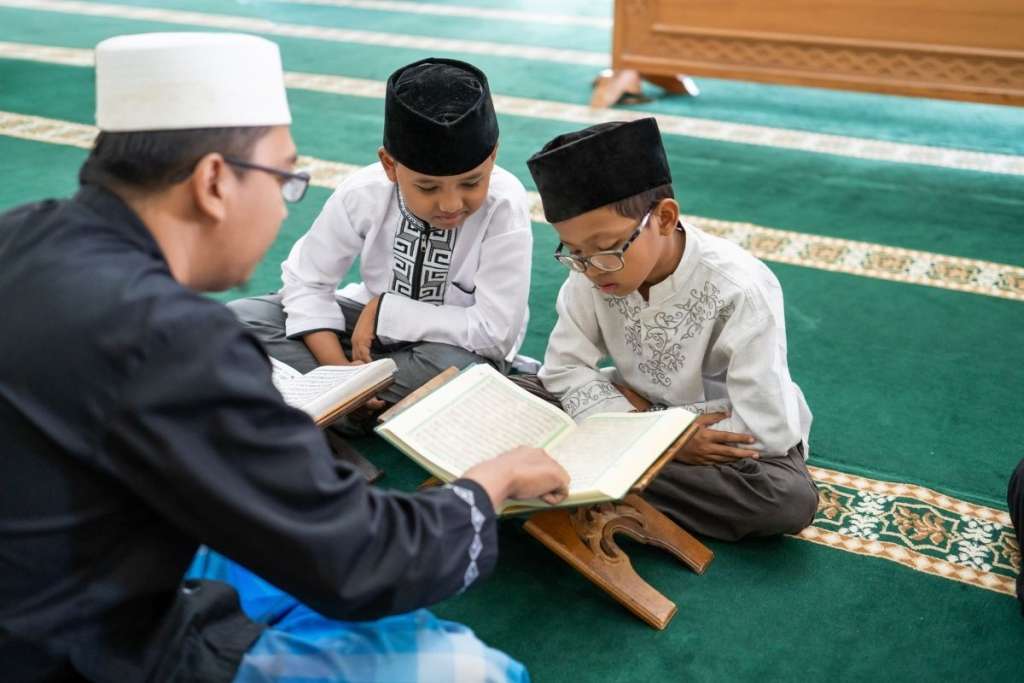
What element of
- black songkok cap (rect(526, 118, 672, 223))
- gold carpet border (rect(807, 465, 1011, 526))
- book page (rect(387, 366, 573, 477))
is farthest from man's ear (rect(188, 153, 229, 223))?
gold carpet border (rect(807, 465, 1011, 526))

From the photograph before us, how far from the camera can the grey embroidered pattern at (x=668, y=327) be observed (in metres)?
1.95

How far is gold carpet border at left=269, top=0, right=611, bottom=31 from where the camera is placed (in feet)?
20.1

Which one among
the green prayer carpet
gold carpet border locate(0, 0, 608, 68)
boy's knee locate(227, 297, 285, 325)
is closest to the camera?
the green prayer carpet

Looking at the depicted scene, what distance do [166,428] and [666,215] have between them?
3.63ft

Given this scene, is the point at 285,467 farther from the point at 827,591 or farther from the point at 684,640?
the point at 827,591

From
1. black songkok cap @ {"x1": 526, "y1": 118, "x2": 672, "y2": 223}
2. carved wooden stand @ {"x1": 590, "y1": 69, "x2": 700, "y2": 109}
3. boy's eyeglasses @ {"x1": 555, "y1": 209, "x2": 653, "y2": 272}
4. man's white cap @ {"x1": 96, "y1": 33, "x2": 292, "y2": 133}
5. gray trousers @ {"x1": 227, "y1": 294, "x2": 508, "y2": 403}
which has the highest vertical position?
man's white cap @ {"x1": 96, "y1": 33, "x2": 292, "y2": 133}

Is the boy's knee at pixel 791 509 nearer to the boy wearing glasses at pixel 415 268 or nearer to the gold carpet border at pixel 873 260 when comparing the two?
the boy wearing glasses at pixel 415 268

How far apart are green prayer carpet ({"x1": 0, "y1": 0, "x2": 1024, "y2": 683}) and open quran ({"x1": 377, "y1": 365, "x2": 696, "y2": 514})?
31 centimetres

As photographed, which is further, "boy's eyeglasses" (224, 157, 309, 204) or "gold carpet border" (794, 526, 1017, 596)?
"gold carpet border" (794, 526, 1017, 596)

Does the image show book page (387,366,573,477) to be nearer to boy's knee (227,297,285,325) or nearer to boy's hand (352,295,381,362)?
boy's hand (352,295,381,362)

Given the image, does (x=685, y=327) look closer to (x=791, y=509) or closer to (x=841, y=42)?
(x=791, y=509)

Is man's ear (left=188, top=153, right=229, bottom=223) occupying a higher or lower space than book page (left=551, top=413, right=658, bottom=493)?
higher

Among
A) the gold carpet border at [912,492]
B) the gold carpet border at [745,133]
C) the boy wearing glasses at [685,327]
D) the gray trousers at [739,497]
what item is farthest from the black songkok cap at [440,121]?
the gold carpet border at [745,133]

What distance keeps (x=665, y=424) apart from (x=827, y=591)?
1.60 ft
